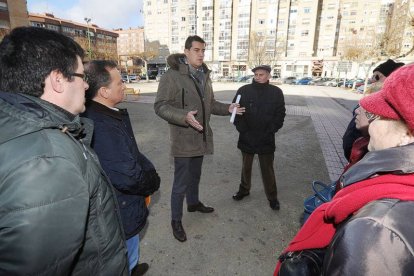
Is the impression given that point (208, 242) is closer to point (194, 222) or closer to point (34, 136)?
point (194, 222)

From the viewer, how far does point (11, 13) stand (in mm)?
33750

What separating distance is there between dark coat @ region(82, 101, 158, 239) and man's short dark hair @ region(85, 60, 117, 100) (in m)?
0.11

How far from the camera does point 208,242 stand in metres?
3.00

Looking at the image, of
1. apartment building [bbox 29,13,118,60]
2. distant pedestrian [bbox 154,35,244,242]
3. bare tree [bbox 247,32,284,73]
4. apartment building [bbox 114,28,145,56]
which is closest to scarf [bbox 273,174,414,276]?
distant pedestrian [bbox 154,35,244,242]

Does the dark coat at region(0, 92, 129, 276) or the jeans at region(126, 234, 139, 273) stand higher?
the dark coat at region(0, 92, 129, 276)

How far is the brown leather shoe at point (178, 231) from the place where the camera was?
119 inches

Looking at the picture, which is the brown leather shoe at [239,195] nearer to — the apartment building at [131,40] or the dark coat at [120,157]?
the dark coat at [120,157]

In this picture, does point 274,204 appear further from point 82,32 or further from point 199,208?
point 82,32

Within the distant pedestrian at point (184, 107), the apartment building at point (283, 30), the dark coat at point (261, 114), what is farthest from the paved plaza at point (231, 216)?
the apartment building at point (283, 30)

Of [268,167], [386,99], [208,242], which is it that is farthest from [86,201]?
[268,167]

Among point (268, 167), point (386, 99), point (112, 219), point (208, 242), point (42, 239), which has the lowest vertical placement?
point (208, 242)

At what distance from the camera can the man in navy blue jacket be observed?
1.82 meters

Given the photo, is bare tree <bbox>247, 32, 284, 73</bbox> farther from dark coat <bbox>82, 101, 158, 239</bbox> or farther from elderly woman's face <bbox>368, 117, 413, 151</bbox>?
elderly woman's face <bbox>368, 117, 413, 151</bbox>

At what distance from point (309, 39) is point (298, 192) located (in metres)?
59.5
